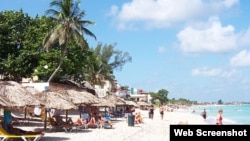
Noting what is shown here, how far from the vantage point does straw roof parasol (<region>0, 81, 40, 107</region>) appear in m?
13.1

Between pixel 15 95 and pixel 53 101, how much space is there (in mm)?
3099

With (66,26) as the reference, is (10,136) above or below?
below

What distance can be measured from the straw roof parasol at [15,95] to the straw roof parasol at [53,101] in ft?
6.48

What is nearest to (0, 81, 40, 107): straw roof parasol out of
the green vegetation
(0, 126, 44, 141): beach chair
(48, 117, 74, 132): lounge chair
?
(0, 126, 44, 141): beach chair

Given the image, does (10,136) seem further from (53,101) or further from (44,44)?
(44,44)

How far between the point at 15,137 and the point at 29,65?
24.2 m

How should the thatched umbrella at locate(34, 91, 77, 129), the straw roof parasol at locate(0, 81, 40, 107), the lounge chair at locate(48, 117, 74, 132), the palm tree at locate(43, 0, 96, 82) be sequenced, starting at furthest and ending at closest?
the palm tree at locate(43, 0, 96, 82)
the lounge chair at locate(48, 117, 74, 132)
the thatched umbrella at locate(34, 91, 77, 129)
the straw roof parasol at locate(0, 81, 40, 107)

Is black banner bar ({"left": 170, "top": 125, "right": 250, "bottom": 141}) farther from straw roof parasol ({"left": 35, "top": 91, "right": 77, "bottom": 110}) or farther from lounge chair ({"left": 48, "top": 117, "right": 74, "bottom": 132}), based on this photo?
lounge chair ({"left": 48, "top": 117, "right": 74, "bottom": 132})

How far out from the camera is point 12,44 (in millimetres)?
35344

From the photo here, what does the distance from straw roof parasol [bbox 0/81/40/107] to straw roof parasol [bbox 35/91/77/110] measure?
198cm

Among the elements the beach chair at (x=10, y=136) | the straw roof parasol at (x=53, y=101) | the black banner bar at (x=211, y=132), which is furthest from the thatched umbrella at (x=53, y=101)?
the black banner bar at (x=211, y=132)

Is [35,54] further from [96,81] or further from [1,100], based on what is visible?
[1,100]

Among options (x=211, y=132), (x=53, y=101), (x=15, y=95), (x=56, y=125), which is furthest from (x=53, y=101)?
(x=211, y=132)

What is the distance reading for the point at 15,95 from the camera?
1343cm
